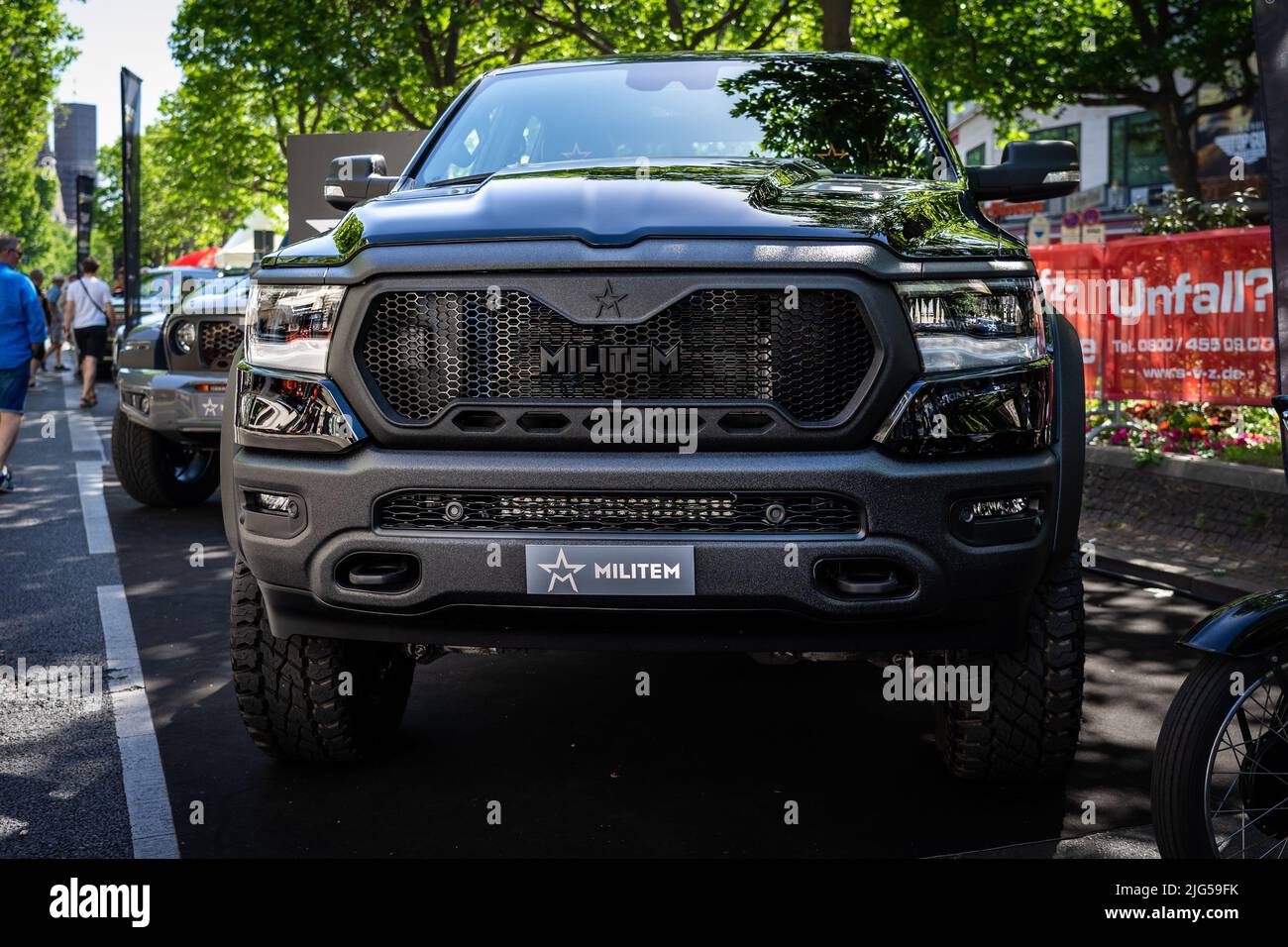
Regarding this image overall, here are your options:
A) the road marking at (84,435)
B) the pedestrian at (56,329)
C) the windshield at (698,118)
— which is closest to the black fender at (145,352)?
the road marking at (84,435)

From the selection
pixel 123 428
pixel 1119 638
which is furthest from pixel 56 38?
pixel 1119 638

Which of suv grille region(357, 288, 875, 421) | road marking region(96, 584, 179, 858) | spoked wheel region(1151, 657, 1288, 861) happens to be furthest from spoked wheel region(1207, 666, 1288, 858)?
road marking region(96, 584, 179, 858)

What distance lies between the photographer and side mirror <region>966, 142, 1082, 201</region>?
15.4 feet

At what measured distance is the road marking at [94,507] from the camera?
900 cm

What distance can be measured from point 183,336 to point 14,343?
183 centimetres

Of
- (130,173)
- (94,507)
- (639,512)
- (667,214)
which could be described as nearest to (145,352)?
(94,507)

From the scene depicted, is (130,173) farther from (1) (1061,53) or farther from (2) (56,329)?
(1) (1061,53)

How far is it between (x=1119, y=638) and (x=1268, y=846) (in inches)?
126

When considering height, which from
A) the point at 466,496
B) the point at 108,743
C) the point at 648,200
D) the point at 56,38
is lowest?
the point at 108,743

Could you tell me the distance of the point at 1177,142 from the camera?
26.5m

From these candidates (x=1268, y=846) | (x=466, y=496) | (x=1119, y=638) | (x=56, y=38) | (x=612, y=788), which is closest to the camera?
(x=1268, y=846)

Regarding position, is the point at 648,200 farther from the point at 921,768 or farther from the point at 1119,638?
the point at 1119,638
